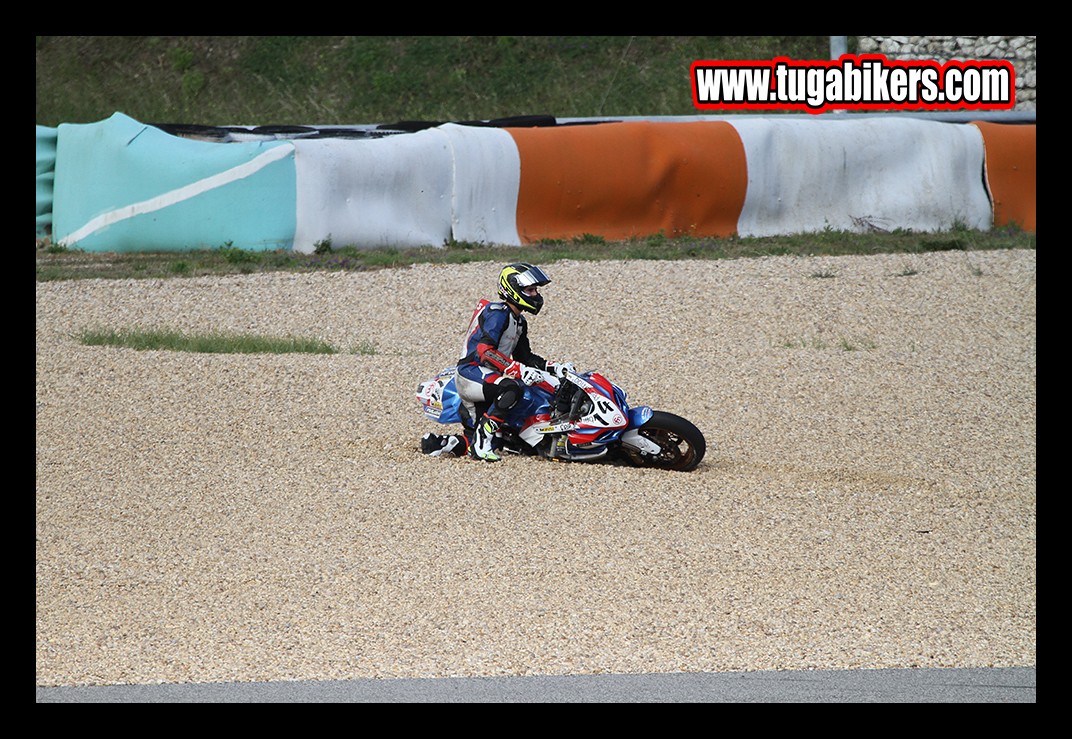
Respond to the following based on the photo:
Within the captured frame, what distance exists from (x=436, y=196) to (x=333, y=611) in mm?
11638

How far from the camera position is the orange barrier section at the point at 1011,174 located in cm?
1867

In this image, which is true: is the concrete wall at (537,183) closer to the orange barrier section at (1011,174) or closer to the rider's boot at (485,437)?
the orange barrier section at (1011,174)

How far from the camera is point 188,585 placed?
6809mm

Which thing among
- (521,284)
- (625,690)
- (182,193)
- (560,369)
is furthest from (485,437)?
(182,193)

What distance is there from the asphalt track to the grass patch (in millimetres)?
7837

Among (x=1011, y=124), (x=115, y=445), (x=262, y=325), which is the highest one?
(x=1011, y=124)

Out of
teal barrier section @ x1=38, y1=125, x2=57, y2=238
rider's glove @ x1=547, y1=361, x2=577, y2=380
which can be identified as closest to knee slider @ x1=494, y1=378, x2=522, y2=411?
rider's glove @ x1=547, y1=361, x2=577, y2=380

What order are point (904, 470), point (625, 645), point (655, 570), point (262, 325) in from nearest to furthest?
point (625, 645) < point (655, 570) < point (904, 470) < point (262, 325)

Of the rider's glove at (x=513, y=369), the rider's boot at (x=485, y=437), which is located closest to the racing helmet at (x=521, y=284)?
the rider's glove at (x=513, y=369)

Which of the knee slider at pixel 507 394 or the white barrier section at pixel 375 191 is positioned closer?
the knee slider at pixel 507 394

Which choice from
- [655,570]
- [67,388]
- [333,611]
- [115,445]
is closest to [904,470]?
[655,570]

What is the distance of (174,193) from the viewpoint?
17.2 m

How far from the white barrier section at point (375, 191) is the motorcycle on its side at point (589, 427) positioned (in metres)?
7.89
